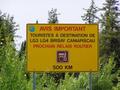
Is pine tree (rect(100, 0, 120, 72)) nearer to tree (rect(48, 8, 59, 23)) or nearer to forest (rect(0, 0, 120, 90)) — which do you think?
tree (rect(48, 8, 59, 23))

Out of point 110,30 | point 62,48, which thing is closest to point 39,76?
point 62,48

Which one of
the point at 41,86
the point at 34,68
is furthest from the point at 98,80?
the point at 34,68

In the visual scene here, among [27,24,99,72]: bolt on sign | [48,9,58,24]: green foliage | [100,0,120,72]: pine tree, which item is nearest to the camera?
[27,24,99,72]: bolt on sign

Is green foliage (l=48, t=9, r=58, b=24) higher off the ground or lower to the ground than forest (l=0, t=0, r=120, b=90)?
higher

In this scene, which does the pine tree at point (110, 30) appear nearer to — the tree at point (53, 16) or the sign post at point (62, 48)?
the tree at point (53, 16)

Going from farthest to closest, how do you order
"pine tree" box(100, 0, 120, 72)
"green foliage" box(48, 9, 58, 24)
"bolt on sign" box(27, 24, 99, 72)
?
"green foliage" box(48, 9, 58, 24) → "pine tree" box(100, 0, 120, 72) → "bolt on sign" box(27, 24, 99, 72)

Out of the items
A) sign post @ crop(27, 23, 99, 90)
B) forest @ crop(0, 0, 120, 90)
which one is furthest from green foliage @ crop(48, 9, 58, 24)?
sign post @ crop(27, 23, 99, 90)

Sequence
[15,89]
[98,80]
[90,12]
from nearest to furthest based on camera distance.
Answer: [15,89] → [98,80] → [90,12]

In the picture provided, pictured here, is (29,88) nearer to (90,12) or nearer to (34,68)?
(34,68)

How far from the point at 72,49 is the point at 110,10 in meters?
55.5

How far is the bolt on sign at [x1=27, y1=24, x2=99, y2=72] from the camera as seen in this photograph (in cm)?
1513

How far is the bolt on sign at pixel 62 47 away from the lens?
15133 mm

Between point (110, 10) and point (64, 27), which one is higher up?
point (110, 10)

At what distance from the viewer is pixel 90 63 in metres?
15.3
